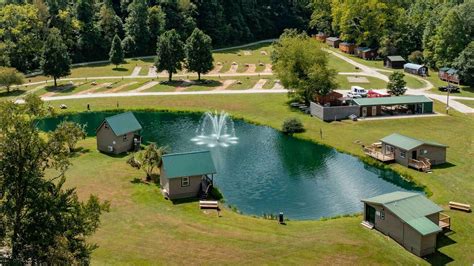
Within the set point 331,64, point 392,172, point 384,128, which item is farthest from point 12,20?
point 392,172

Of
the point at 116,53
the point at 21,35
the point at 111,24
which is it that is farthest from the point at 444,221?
the point at 111,24

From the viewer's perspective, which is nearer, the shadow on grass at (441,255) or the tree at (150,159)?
the shadow on grass at (441,255)

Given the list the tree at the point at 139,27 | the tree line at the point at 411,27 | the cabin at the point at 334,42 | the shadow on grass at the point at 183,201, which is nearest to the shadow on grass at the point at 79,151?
the shadow on grass at the point at 183,201

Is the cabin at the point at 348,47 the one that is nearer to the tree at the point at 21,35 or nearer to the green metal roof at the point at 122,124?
the tree at the point at 21,35

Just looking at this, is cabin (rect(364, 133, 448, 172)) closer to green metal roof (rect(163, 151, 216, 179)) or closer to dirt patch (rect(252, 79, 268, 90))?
green metal roof (rect(163, 151, 216, 179))

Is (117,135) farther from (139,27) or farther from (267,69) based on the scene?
(139,27)

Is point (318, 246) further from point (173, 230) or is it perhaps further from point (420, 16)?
point (420, 16)

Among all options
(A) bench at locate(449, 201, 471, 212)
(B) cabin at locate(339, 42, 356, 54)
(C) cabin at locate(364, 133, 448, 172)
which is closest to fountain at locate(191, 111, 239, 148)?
(C) cabin at locate(364, 133, 448, 172)
